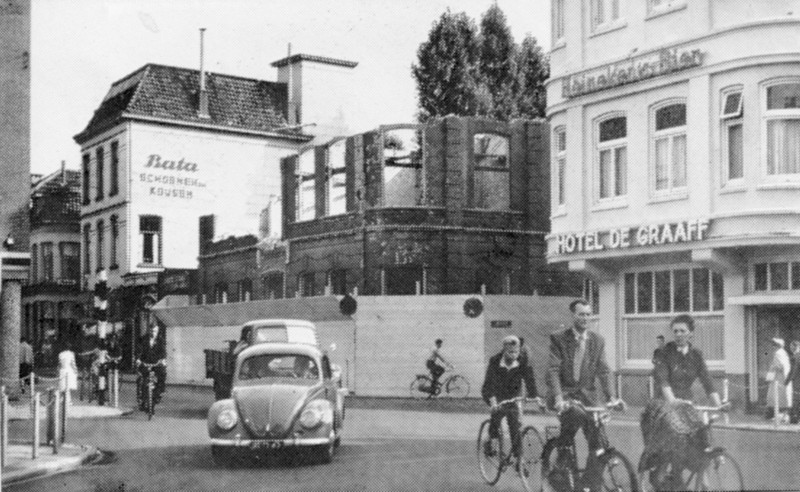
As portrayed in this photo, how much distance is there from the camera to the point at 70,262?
23.7 metres

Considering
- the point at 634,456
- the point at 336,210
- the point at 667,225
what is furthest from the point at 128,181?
the point at 336,210

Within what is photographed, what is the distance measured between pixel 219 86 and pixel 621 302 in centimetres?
1165

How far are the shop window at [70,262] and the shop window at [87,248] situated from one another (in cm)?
15

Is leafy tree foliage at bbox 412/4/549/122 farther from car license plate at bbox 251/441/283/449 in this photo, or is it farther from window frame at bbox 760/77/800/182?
car license plate at bbox 251/441/283/449

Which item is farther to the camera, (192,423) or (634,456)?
(192,423)

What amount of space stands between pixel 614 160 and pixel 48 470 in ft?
47.3

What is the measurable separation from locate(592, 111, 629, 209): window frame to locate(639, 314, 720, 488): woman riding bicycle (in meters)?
14.9

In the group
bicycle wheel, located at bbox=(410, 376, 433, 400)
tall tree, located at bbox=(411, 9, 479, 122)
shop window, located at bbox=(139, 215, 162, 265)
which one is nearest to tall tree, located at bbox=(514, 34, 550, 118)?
tall tree, located at bbox=(411, 9, 479, 122)

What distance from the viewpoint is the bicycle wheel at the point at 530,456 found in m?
13.5

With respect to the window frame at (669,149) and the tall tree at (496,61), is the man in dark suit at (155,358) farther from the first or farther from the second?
the window frame at (669,149)

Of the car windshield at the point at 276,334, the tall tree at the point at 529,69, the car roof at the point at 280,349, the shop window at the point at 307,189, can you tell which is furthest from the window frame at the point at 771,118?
the shop window at the point at 307,189

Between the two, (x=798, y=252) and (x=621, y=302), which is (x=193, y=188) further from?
(x=798, y=252)

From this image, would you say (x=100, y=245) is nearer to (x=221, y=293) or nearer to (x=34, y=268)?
(x=34, y=268)

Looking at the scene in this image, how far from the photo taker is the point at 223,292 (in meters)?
37.9
